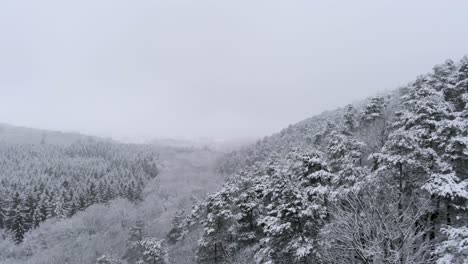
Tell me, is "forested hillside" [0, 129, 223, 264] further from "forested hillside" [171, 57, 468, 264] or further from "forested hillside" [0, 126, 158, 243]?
"forested hillside" [171, 57, 468, 264]

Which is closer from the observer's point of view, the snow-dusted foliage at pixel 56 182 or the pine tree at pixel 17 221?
the pine tree at pixel 17 221

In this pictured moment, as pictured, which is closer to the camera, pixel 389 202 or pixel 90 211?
pixel 389 202

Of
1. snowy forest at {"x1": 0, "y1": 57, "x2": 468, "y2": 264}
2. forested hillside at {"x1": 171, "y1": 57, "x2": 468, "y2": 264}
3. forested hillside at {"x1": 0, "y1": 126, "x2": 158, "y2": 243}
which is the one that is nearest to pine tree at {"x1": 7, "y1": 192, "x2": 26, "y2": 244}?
forested hillside at {"x1": 0, "y1": 126, "x2": 158, "y2": 243}

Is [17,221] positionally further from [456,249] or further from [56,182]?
[456,249]

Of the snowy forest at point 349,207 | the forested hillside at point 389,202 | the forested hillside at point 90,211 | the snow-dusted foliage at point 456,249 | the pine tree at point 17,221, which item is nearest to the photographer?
the snow-dusted foliage at point 456,249

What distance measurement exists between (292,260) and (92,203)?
8943 centimetres

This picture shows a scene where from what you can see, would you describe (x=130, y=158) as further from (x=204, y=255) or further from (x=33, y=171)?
(x=204, y=255)

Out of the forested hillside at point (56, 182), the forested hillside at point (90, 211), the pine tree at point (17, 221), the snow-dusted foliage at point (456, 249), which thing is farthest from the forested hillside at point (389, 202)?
the forested hillside at point (56, 182)

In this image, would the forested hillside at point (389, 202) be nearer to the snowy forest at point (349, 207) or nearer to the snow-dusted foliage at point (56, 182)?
the snowy forest at point (349, 207)

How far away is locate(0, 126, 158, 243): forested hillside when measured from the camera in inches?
2933

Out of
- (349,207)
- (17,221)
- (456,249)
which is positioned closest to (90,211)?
(17,221)

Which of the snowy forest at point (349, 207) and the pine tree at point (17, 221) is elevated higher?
the snowy forest at point (349, 207)

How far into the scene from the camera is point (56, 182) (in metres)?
100

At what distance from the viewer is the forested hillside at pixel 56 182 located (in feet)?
244
